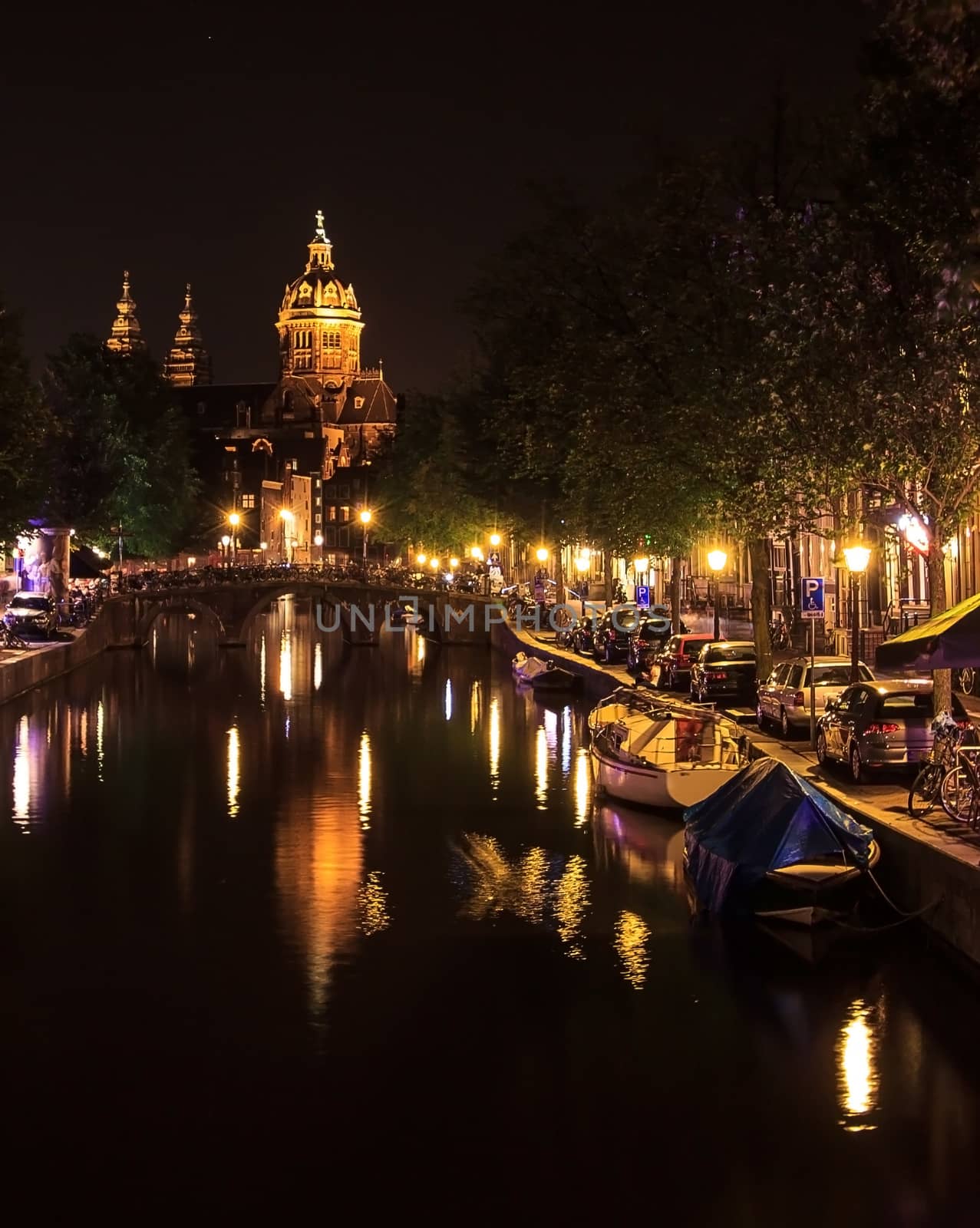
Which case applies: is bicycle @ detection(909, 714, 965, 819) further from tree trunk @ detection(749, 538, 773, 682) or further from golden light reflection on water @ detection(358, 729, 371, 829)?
tree trunk @ detection(749, 538, 773, 682)

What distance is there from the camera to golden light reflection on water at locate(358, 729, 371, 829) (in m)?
31.2

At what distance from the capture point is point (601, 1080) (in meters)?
15.9

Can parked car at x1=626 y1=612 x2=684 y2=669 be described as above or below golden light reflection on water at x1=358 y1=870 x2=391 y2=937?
above

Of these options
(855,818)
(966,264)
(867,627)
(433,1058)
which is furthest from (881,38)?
(867,627)

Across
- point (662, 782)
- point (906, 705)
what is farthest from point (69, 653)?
point (906, 705)

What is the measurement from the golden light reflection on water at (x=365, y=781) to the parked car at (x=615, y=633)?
1261 centimetres

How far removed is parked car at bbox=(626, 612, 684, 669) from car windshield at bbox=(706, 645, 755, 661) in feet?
23.9

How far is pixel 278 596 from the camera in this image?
97312mm

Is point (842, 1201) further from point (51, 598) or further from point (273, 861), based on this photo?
point (51, 598)

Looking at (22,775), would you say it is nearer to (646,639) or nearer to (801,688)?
(801,688)

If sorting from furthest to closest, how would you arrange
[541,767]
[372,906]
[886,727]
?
[541,767] < [886,727] < [372,906]

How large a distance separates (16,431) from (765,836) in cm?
3910

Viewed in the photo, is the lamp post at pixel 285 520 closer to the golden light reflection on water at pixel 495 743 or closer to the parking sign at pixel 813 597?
the golden light reflection on water at pixel 495 743

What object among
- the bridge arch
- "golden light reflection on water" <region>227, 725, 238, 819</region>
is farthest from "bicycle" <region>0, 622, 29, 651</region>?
the bridge arch
